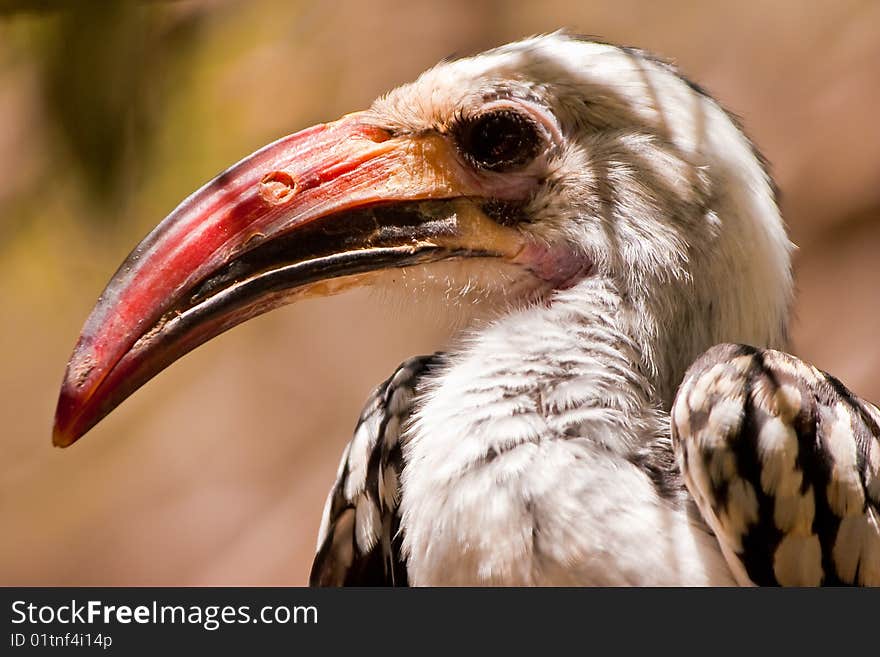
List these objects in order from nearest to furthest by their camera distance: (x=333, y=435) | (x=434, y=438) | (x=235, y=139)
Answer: (x=434, y=438)
(x=235, y=139)
(x=333, y=435)

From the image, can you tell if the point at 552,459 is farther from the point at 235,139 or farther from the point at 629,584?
the point at 235,139

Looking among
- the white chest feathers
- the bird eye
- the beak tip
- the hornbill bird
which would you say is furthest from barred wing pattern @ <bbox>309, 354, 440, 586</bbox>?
the beak tip

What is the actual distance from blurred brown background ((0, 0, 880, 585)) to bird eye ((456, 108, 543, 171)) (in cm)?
119

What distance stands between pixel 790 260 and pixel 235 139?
7.02 ft

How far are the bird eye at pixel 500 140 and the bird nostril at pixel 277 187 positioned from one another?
315 mm

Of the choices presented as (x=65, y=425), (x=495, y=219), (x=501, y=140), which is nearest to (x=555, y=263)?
(x=495, y=219)

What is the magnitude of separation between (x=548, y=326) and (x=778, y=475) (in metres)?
0.44

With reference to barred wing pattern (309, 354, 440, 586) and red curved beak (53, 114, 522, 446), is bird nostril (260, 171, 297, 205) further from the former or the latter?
barred wing pattern (309, 354, 440, 586)

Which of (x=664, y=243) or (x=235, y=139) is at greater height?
(x=235, y=139)

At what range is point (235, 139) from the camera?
12.2 ft

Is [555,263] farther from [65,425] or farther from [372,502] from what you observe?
[65,425]

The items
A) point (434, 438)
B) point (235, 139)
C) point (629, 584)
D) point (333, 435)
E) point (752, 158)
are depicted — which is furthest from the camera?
point (333, 435)

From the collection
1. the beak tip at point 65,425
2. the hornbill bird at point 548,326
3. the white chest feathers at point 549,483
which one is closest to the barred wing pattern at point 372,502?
the hornbill bird at point 548,326
